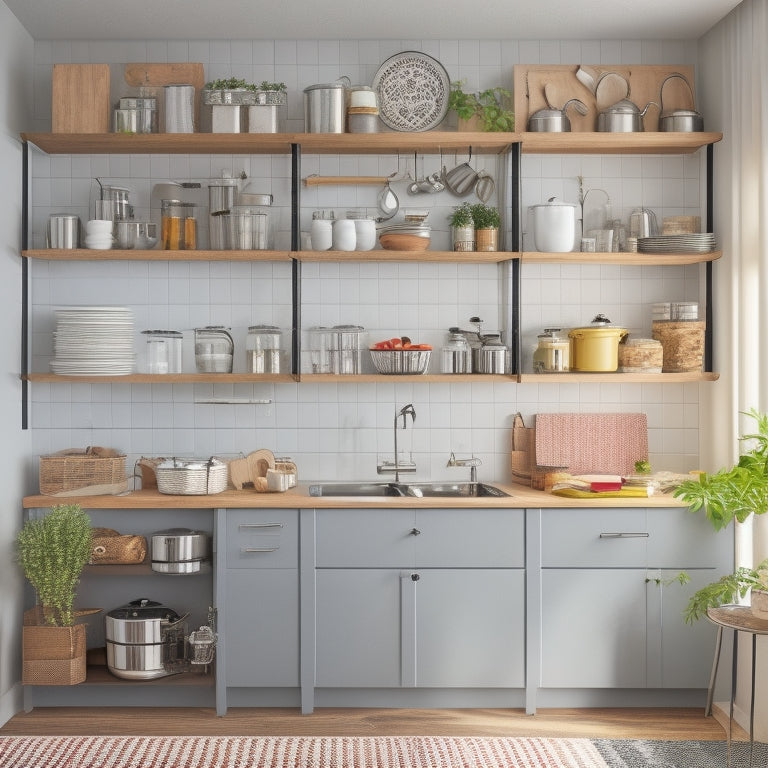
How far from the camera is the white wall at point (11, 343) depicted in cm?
367

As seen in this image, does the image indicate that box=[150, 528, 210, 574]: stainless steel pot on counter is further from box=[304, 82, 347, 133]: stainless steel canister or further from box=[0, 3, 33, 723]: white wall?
box=[304, 82, 347, 133]: stainless steel canister

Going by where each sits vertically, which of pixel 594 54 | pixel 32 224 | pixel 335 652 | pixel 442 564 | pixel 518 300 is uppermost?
pixel 594 54

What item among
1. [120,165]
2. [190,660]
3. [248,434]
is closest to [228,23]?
[120,165]

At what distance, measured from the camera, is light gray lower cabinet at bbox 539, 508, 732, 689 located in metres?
3.69

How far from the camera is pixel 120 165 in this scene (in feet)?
13.8

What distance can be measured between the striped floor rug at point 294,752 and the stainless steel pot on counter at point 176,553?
2.18 feet

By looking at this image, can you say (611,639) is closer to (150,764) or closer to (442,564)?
(442,564)

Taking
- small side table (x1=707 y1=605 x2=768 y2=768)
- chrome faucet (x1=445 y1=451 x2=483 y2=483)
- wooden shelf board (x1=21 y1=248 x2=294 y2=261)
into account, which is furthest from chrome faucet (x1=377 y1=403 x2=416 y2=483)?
small side table (x1=707 y1=605 x2=768 y2=768)

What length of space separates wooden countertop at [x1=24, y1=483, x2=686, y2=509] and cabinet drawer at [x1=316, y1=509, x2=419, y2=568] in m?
0.04

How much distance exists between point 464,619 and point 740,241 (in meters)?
2.03

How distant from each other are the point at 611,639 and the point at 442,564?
0.78 m

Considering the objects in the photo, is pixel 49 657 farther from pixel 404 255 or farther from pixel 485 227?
pixel 485 227

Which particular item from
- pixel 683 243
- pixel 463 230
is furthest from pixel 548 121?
pixel 683 243

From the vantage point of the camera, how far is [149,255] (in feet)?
12.9
